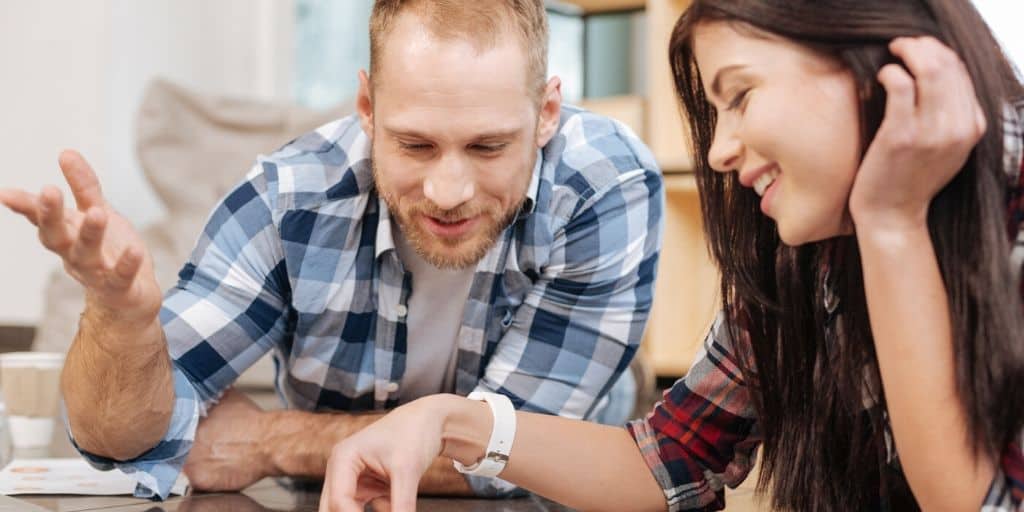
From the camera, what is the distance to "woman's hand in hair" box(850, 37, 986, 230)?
897mm

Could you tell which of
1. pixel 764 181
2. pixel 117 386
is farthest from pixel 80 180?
pixel 764 181

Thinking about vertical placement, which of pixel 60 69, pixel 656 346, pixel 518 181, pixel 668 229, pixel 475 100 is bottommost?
pixel 656 346

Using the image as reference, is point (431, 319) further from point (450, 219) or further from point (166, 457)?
point (166, 457)

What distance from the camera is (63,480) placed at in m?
1.63

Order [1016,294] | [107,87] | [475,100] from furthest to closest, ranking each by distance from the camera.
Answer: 1. [107,87]
2. [475,100]
3. [1016,294]

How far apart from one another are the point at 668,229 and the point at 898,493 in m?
2.25

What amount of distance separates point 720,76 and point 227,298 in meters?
0.82

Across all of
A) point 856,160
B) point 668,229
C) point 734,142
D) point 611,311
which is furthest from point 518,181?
point 668,229

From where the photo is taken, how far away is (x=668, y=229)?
3398 millimetres

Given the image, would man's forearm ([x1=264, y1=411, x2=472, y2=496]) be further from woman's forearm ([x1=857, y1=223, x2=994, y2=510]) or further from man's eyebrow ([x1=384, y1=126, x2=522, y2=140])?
woman's forearm ([x1=857, y1=223, x2=994, y2=510])

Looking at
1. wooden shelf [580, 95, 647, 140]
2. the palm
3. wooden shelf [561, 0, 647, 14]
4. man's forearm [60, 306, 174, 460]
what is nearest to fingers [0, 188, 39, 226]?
the palm

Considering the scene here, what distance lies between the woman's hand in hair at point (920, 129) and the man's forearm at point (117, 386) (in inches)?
31.9

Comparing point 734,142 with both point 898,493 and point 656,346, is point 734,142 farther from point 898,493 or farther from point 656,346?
point 656,346

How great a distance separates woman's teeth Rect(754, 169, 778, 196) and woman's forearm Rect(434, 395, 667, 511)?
0.38 m
